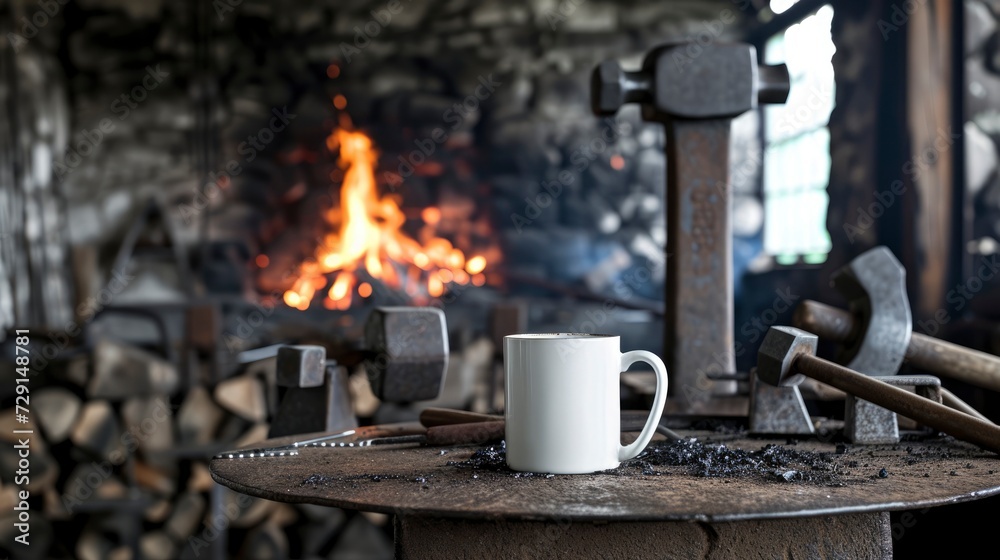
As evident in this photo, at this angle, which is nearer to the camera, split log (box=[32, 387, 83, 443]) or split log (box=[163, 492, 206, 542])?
split log (box=[32, 387, 83, 443])

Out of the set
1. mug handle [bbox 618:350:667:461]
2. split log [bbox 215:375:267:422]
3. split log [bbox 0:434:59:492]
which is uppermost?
mug handle [bbox 618:350:667:461]

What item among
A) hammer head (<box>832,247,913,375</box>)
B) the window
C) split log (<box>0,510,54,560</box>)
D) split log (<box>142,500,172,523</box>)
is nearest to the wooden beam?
the window

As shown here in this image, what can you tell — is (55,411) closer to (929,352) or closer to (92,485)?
(92,485)

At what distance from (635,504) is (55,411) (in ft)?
9.43

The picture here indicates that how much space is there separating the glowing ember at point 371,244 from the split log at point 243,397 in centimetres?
123

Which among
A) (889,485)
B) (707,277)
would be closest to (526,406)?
(889,485)

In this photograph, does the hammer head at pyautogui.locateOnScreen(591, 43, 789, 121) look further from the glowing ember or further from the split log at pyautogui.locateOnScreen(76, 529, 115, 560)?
the glowing ember

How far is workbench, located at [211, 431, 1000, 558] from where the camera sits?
2.71 ft

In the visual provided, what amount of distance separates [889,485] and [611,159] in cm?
406

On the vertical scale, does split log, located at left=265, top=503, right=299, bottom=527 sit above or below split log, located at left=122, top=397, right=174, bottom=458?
below

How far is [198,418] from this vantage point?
3.33 meters

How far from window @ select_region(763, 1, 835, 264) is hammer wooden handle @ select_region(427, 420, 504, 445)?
277 cm

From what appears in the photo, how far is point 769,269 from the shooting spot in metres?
4.41

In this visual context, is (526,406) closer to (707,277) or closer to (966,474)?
(966,474)
